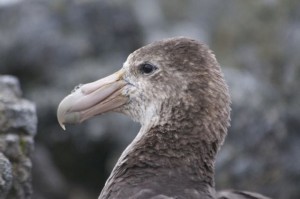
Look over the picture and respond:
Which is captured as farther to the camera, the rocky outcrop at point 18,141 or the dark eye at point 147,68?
the rocky outcrop at point 18,141

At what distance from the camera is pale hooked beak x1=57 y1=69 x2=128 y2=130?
493cm

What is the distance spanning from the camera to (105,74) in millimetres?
9609

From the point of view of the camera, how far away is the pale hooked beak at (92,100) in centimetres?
493

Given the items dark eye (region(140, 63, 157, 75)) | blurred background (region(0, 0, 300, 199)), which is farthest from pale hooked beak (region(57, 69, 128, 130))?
blurred background (region(0, 0, 300, 199))

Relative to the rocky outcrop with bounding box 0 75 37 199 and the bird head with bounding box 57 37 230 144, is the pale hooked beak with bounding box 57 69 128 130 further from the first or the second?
the rocky outcrop with bounding box 0 75 37 199

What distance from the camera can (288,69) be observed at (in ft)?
34.0

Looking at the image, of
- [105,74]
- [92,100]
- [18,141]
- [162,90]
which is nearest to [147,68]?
[162,90]

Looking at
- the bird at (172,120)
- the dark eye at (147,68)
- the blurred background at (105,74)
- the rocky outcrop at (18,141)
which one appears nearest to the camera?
the bird at (172,120)

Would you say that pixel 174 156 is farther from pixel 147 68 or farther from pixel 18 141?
pixel 18 141

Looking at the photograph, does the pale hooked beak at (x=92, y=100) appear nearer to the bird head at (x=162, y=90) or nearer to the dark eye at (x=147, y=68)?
the bird head at (x=162, y=90)

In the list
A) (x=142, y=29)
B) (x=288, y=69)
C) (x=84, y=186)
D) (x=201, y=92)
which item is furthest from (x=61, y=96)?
(x=201, y=92)

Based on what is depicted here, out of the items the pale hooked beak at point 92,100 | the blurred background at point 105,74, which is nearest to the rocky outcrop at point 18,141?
the pale hooked beak at point 92,100

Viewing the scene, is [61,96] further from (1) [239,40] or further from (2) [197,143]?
(2) [197,143]

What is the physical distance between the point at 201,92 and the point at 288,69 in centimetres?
574
